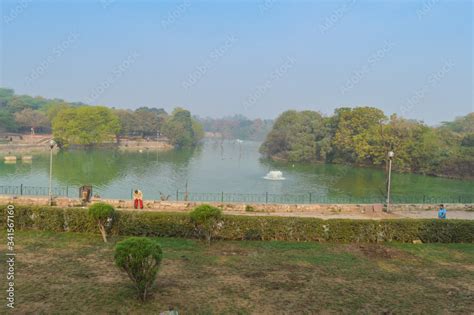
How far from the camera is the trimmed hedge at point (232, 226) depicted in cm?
1180

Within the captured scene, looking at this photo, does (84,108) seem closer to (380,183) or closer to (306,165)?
(306,165)

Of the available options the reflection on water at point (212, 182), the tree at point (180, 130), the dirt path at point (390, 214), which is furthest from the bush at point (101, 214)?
the tree at point (180, 130)

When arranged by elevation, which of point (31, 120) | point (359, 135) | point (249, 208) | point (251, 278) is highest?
point (31, 120)

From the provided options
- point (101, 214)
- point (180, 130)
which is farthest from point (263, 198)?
point (180, 130)

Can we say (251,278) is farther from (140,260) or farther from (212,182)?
(212,182)

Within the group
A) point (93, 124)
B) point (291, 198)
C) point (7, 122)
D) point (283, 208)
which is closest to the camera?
point (283, 208)

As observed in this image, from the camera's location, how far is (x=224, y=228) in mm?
11750

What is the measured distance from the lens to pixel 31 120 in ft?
243

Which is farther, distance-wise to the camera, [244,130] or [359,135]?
[244,130]

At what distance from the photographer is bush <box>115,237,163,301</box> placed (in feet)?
22.0

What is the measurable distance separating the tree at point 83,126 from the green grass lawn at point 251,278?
178ft

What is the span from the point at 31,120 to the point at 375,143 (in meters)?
64.9

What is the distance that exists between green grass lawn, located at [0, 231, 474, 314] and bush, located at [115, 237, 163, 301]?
40 cm

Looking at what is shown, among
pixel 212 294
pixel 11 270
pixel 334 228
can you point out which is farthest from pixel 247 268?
pixel 11 270
